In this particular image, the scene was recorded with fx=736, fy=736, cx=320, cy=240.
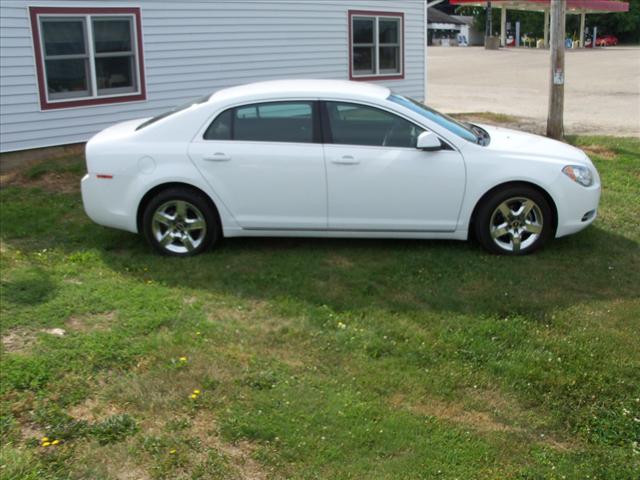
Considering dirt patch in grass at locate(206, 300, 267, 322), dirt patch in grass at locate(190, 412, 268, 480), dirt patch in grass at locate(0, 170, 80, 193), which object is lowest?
dirt patch in grass at locate(190, 412, 268, 480)

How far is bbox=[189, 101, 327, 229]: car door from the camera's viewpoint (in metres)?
6.38

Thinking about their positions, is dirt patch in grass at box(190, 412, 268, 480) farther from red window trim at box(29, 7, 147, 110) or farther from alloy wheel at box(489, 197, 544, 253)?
red window trim at box(29, 7, 147, 110)

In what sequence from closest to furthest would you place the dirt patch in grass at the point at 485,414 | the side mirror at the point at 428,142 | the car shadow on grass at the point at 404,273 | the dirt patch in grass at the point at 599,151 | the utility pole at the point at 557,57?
1. the dirt patch in grass at the point at 485,414
2. the car shadow on grass at the point at 404,273
3. the side mirror at the point at 428,142
4. the dirt patch in grass at the point at 599,151
5. the utility pole at the point at 557,57

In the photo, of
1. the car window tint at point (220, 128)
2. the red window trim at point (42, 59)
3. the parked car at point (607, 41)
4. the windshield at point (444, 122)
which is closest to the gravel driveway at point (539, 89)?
the red window trim at point (42, 59)

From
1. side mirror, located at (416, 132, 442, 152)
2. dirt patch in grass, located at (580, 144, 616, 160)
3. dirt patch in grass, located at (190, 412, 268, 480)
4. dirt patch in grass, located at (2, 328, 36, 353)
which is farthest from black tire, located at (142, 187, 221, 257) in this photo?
dirt patch in grass, located at (580, 144, 616, 160)

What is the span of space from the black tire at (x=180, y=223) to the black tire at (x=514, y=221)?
7.75ft

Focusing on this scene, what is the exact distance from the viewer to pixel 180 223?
6578 mm

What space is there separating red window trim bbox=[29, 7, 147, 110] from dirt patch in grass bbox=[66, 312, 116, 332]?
671 centimetres

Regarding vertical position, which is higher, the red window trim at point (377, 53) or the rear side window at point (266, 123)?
the red window trim at point (377, 53)

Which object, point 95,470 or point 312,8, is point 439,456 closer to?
point 95,470

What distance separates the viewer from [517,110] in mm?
18078

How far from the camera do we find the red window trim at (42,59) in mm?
10683

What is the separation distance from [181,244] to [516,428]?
3705 millimetres

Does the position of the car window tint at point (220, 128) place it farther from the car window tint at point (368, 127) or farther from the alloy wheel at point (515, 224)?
the alloy wheel at point (515, 224)
